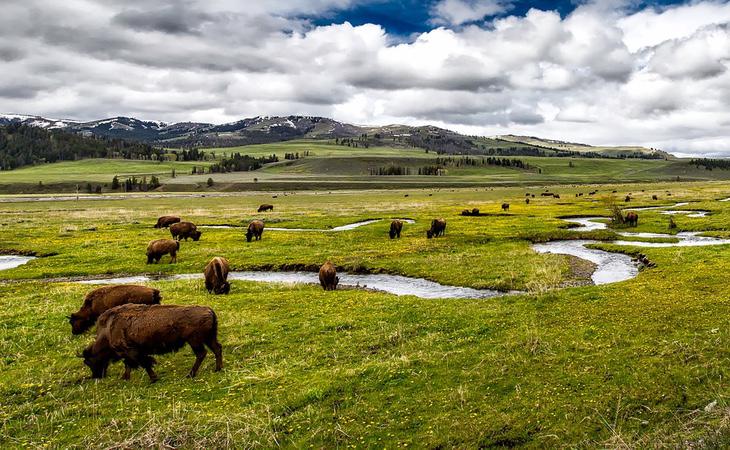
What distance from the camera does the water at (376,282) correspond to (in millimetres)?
25375

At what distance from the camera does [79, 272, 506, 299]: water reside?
25.4 metres

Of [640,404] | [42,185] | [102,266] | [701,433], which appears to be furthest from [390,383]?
[42,185]

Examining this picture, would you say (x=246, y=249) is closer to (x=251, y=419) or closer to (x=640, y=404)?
(x=251, y=419)

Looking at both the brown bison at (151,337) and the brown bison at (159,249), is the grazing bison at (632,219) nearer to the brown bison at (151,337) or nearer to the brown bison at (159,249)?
the brown bison at (159,249)

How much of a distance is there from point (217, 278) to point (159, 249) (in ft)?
42.5

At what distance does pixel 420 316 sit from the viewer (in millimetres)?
18703

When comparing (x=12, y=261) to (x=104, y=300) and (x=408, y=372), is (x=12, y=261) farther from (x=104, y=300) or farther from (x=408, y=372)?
(x=408, y=372)

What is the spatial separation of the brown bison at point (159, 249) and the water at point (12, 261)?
1059cm

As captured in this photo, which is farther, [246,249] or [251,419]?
[246,249]

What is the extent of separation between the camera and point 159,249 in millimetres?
36000

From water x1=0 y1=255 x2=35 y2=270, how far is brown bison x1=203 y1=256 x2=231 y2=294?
20917 millimetres

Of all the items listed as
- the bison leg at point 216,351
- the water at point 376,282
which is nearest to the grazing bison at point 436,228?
the water at point 376,282

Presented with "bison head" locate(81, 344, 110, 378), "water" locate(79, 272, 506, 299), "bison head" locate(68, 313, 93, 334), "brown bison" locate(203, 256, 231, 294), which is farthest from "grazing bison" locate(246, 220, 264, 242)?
"bison head" locate(81, 344, 110, 378)

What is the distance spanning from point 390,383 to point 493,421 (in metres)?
3.10
